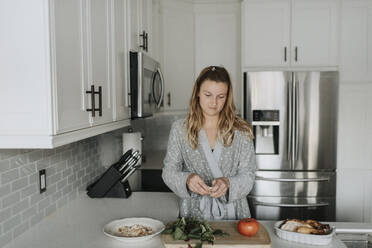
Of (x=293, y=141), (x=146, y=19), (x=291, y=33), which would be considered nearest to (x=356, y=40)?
(x=291, y=33)

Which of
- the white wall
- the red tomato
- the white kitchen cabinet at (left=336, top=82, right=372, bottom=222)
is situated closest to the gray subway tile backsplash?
the red tomato

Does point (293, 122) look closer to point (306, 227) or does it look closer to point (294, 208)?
point (294, 208)

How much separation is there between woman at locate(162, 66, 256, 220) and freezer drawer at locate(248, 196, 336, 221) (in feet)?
4.39

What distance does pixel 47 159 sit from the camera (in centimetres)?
185

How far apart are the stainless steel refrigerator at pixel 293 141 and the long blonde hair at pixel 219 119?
53.1 inches

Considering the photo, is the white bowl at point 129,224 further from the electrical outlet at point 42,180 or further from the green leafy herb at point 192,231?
the electrical outlet at point 42,180

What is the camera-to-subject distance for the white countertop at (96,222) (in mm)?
1515

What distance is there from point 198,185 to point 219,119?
0.38 m

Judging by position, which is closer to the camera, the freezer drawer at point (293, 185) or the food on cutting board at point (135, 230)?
the food on cutting board at point (135, 230)

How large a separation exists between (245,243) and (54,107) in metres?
0.85

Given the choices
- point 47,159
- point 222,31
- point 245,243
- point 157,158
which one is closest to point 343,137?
point 222,31

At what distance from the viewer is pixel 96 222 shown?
1.80 meters

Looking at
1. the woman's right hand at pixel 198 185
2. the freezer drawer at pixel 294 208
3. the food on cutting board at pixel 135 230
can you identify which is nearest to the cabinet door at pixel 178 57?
the freezer drawer at pixel 294 208

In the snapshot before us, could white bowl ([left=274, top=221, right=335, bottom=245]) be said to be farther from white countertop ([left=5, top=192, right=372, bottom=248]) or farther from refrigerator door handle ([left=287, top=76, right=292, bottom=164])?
refrigerator door handle ([left=287, top=76, right=292, bottom=164])
